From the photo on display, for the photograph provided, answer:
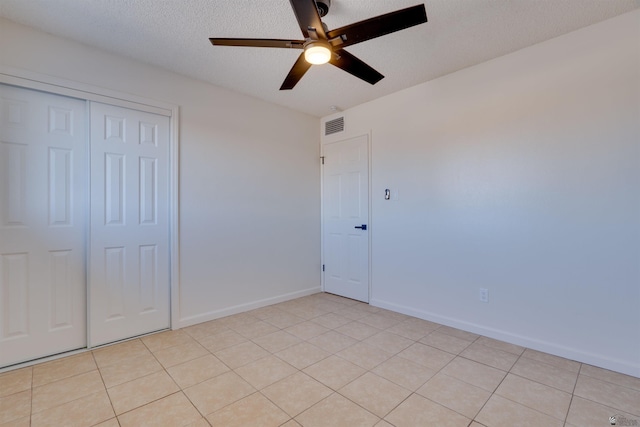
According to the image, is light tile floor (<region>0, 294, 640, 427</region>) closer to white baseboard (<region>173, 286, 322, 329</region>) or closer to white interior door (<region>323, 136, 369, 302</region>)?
white baseboard (<region>173, 286, 322, 329</region>)

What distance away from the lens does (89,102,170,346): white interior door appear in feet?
8.09

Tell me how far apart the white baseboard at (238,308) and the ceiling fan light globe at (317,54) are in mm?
2571

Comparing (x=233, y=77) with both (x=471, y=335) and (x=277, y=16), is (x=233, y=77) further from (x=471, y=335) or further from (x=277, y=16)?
(x=471, y=335)

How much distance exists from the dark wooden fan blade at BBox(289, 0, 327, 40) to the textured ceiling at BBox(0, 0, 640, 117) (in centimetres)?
50

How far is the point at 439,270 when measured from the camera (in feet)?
9.89

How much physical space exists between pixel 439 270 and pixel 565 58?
202cm

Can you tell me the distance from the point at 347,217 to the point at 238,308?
1.70 metres

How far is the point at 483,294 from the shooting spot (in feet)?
8.96

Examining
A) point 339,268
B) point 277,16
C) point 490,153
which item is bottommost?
point 339,268

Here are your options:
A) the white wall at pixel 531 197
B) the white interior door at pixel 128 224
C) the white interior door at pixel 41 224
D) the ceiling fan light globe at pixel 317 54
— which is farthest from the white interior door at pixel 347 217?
the white interior door at pixel 41 224

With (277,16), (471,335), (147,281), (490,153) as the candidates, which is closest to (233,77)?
(277,16)

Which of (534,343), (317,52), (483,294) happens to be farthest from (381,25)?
(534,343)

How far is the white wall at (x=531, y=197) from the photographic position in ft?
6.88

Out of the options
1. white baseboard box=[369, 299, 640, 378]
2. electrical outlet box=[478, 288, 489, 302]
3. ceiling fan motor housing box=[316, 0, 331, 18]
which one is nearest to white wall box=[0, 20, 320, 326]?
white baseboard box=[369, 299, 640, 378]
